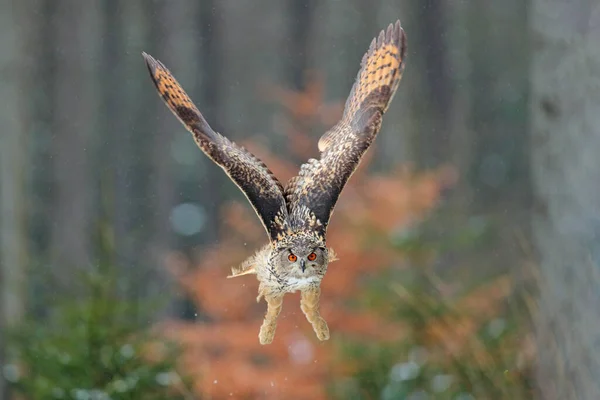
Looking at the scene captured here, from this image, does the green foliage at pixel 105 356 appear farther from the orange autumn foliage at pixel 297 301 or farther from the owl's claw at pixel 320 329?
the owl's claw at pixel 320 329

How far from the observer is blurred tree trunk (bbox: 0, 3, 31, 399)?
7.35 m

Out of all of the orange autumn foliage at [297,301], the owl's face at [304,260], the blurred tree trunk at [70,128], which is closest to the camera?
the owl's face at [304,260]

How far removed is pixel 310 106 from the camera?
6410 millimetres

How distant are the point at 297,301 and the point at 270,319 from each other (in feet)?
12.1

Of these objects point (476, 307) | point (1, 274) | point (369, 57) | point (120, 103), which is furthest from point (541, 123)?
point (120, 103)

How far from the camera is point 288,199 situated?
2340 millimetres

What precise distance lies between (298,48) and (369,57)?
1064cm

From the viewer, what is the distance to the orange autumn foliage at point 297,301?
5863mm

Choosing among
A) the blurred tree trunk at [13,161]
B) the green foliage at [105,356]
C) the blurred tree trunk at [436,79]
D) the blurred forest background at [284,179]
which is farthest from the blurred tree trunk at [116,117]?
the green foliage at [105,356]

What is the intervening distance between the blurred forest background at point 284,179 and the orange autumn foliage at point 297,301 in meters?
0.02

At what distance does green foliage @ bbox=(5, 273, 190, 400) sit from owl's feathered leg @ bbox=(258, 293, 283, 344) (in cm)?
239

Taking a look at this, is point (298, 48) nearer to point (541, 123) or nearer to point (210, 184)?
point (210, 184)

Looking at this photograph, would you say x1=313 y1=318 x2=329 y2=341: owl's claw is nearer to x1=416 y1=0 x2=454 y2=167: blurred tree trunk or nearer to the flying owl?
the flying owl

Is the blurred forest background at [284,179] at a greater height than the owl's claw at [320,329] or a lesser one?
greater
